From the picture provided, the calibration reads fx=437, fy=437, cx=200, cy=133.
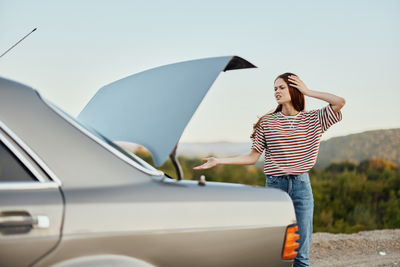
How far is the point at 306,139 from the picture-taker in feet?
11.7

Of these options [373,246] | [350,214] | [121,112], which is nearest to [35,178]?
[121,112]

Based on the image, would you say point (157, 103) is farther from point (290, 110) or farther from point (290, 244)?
point (290, 110)

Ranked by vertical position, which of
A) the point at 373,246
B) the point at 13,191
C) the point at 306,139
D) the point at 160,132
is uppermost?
the point at 160,132

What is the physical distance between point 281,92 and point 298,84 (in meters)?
0.16

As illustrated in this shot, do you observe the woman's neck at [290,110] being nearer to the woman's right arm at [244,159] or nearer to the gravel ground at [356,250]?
the woman's right arm at [244,159]

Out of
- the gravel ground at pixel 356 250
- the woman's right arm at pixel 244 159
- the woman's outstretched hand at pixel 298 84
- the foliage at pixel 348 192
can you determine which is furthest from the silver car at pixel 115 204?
the foliage at pixel 348 192

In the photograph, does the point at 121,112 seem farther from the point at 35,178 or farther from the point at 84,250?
the point at 84,250

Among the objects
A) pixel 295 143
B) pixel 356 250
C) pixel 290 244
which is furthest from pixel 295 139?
pixel 356 250

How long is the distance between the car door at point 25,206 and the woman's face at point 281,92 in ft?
7.46

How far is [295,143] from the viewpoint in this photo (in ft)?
11.6

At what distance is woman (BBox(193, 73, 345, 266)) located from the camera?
337 centimetres

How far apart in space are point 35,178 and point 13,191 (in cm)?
10

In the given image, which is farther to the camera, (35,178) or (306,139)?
(306,139)

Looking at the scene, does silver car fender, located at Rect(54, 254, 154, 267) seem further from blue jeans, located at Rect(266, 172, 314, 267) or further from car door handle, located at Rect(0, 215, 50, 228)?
blue jeans, located at Rect(266, 172, 314, 267)
